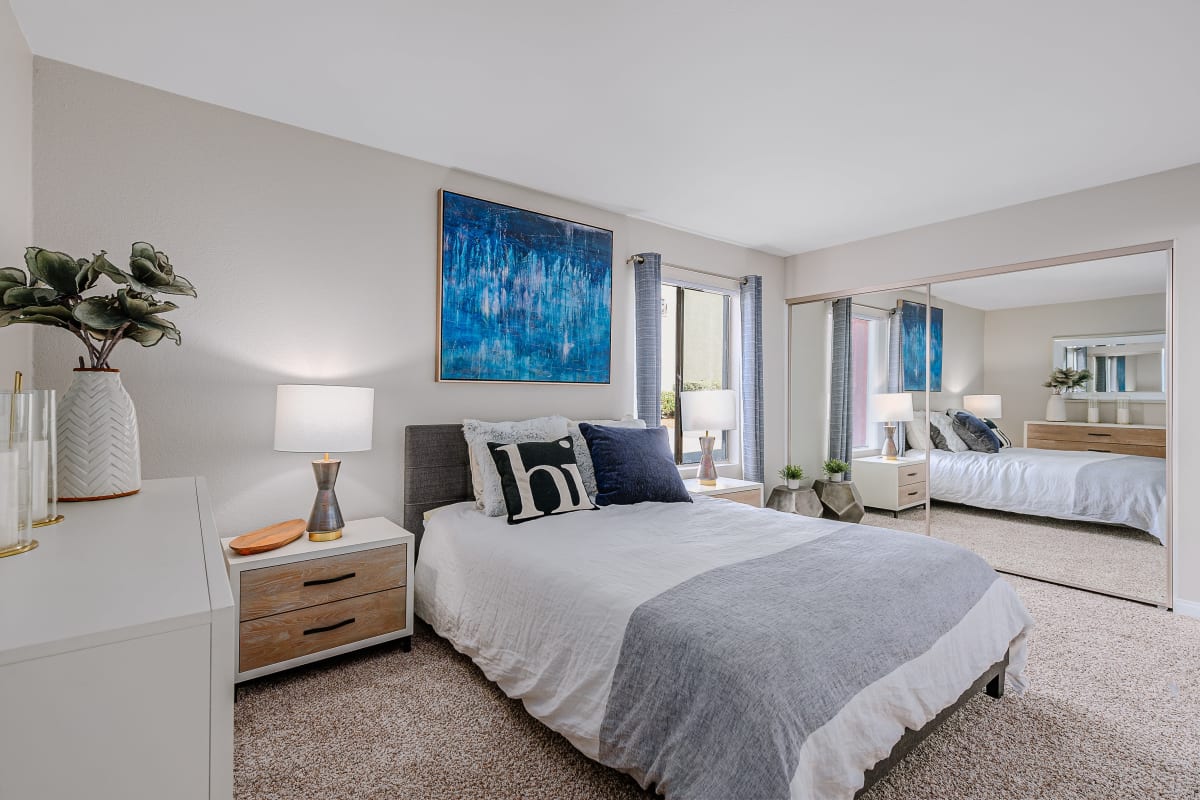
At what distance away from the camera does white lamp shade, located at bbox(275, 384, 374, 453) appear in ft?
Result: 7.75

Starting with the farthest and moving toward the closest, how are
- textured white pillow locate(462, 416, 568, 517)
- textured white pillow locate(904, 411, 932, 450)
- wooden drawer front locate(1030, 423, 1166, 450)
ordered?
textured white pillow locate(904, 411, 932, 450) → wooden drawer front locate(1030, 423, 1166, 450) → textured white pillow locate(462, 416, 568, 517)

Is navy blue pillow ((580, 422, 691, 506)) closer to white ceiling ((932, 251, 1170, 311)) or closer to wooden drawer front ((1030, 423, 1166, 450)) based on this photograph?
wooden drawer front ((1030, 423, 1166, 450))

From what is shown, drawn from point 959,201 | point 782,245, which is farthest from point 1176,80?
point 782,245

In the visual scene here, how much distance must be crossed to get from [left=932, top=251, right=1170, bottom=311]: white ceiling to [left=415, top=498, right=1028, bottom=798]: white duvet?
2377 millimetres

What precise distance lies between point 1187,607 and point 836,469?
2144 mm

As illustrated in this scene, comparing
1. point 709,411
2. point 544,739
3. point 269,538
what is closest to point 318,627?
point 269,538

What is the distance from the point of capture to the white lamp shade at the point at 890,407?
14.2 ft

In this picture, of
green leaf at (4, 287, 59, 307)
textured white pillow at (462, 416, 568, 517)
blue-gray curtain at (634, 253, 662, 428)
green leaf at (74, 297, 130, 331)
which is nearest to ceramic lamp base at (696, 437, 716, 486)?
blue-gray curtain at (634, 253, 662, 428)

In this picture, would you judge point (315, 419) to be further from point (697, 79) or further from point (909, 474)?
point (909, 474)

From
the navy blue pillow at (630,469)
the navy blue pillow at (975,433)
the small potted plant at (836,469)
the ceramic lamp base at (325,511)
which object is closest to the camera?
the ceramic lamp base at (325,511)

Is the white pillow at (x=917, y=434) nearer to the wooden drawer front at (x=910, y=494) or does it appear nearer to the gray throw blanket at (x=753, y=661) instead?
the wooden drawer front at (x=910, y=494)

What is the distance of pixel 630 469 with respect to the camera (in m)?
2.98

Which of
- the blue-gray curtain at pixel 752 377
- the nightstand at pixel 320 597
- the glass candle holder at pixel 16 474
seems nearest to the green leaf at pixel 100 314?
the glass candle holder at pixel 16 474

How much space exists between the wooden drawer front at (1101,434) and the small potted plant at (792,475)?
1.59 metres
